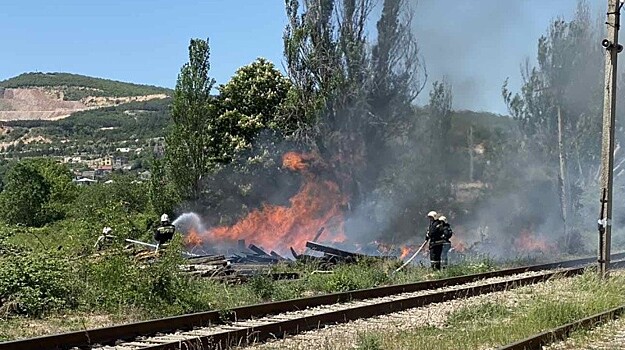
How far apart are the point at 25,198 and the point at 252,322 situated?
50.7 meters

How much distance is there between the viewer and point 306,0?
145ft

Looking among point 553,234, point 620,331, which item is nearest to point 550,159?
point 553,234

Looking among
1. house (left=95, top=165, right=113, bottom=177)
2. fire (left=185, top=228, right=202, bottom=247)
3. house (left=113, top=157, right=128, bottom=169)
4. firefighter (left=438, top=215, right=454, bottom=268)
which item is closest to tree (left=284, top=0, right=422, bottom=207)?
fire (left=185, top=228, right=202, bottom=247)

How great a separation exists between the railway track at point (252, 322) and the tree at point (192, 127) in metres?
25.8

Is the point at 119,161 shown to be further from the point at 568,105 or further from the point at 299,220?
the point at 568,105

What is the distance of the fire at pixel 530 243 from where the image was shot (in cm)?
3841

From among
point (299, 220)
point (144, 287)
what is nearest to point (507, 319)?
point (144, 287)

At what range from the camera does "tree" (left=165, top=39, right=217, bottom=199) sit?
144 feet

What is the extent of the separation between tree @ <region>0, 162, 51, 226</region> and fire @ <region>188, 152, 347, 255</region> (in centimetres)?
2069

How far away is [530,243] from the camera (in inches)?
1551

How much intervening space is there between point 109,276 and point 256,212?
27.8 m

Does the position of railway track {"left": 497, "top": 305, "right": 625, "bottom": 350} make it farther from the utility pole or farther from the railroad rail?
the utility pole

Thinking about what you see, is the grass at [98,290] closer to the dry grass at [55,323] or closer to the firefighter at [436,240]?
the dry grass at [55,323]

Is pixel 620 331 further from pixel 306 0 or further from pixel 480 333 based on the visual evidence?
pixel 306 0
